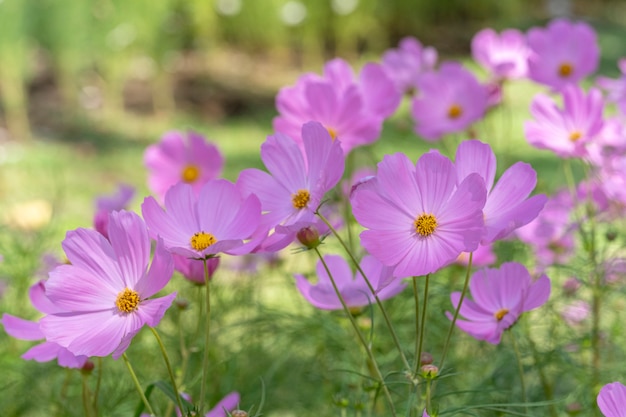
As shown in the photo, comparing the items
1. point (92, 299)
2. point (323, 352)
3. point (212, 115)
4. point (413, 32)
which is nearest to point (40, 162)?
point (212, 115)

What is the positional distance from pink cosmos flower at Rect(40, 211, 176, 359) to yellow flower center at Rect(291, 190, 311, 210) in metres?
0.12

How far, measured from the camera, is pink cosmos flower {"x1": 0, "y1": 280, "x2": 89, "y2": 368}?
0.66 meters

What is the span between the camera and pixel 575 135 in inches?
38.4

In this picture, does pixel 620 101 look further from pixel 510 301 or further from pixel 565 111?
pixel 510 301

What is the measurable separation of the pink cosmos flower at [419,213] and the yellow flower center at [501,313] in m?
0.12

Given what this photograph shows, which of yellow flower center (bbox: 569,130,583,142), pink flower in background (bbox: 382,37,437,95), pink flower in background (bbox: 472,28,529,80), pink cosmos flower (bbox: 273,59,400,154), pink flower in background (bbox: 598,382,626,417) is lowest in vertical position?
pink flower in background (bbox: 598,382,626,417)

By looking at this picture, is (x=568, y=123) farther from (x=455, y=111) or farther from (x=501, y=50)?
(x=501, y=50)

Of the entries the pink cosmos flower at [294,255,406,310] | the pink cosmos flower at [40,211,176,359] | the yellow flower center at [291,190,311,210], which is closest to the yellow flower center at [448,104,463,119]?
the pink cosmos flower at [294,255,406,310]

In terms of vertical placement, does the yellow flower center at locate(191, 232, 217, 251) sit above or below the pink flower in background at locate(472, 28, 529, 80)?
below

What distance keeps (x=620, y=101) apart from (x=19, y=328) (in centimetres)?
73

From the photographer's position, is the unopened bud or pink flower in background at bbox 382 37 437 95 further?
pink flower in background at bbox 382 37 437 95

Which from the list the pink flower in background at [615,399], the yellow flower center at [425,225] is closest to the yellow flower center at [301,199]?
the yellow flower center at [425,225]

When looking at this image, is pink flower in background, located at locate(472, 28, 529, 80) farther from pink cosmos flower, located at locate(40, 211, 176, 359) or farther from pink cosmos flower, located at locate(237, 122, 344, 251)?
pink cosmos flower, located at locate(40, 211, 176, 359)

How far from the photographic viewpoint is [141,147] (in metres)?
4.84
